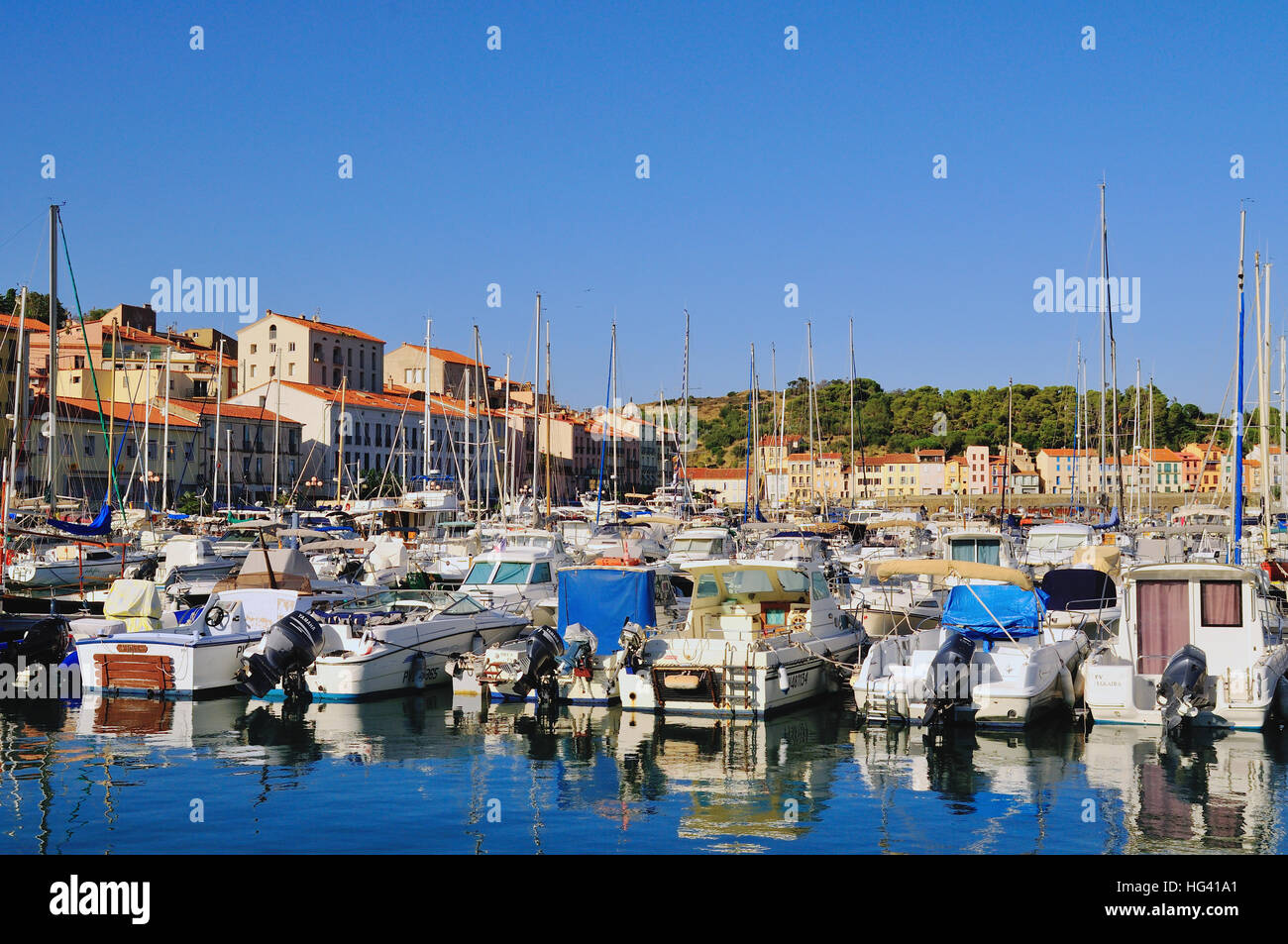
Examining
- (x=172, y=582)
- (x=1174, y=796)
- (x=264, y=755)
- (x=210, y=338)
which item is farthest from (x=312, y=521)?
(x=210, y=338)

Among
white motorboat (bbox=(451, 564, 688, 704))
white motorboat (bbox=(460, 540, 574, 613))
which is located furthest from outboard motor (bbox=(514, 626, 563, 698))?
white motorboat (bbox=(460, 540, 574, 613))

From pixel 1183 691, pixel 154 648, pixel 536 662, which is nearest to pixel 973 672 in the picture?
pixel 1183 691

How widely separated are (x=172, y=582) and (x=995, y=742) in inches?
787

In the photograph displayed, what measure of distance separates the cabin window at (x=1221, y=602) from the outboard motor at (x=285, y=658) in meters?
13.9

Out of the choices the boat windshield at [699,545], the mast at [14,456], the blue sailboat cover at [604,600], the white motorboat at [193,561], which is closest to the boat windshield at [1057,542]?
the boat windshield at [699,545]

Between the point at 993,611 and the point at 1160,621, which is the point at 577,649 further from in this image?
the point at 1160,621

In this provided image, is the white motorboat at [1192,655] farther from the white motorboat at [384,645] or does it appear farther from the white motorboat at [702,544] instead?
the white motorboat at [702,544]

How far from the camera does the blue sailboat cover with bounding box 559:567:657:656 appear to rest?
21672 millimetres

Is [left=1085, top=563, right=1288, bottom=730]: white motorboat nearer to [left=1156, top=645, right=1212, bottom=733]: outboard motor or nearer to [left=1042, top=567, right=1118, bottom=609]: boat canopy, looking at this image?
[left=1156, top=645, right=1212, bottom=733]: outboard motor

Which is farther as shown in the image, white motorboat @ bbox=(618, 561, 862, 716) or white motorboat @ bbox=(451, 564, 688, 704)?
white motorboat @ bbox=(451, 564, 688, 704)

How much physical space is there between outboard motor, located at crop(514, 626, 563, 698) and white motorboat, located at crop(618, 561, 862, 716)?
4.18ft
